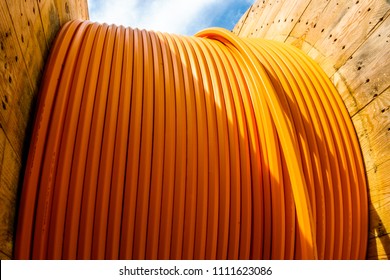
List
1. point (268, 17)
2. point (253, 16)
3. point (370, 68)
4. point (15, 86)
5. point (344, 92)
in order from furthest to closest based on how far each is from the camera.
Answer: point (253, 16) → point (268, 17) → point (344, 92) → point (370, 68) → point (15, 86)

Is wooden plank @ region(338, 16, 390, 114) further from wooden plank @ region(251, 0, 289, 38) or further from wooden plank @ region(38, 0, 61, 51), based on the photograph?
wooden plank @ region(38, 0, 61, 51)

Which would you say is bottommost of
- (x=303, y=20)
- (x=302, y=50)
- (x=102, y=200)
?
(x=102, y=200)

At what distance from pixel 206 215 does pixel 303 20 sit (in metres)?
2.11

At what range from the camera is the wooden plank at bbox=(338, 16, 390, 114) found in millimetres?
2078

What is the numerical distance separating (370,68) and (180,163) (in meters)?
1.48

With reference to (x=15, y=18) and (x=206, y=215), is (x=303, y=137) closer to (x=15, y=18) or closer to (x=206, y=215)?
(x=206, y=215)

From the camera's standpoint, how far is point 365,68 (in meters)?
2.21

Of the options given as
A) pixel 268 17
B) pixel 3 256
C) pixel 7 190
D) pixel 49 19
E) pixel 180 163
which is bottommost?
pixel 3 256

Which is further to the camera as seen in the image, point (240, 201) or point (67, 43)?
point (67, 43)

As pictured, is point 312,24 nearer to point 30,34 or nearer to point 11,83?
point 30,34

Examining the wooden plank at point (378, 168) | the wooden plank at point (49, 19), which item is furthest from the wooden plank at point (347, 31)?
the wooden plank at point (49, 19)

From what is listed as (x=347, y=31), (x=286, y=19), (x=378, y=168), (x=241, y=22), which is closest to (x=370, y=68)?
(x=347, y=31)

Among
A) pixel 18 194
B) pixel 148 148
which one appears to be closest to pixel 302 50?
pixel 148 148
